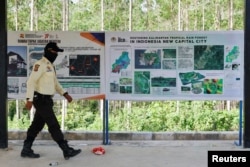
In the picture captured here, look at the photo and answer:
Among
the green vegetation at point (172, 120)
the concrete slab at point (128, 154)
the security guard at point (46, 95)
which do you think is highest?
the security guard at point (46, 95)

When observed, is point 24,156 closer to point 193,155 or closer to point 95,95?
point 95,95

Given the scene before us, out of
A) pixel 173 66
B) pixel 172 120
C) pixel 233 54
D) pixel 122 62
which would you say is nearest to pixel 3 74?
pixel 122 62

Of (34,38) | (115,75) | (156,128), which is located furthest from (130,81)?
(156,128)

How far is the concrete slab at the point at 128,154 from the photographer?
5070 mm

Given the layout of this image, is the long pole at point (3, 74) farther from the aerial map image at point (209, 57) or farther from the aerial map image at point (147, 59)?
the aerial map image at point (209, 57)

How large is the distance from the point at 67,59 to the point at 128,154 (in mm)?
1810

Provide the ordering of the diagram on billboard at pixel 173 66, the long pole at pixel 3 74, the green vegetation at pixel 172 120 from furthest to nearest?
1. the green vegetation at pixel 172 120
2. the diagram on billboard at pixel 173 66
3. the long pole at pixel 3 74

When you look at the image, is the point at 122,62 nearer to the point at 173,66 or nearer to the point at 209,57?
the point at 173,66

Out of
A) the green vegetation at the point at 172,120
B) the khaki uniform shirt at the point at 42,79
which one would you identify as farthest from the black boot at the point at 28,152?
the green vegetation at the point at 172,120

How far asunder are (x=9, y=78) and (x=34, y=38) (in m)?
0.75

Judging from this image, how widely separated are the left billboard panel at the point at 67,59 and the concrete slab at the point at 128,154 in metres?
0.87

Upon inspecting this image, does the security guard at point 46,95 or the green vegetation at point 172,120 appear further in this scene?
the green vegetation at point 172,120

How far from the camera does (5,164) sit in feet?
16.5

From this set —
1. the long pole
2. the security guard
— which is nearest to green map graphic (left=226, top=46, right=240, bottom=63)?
the security guard
